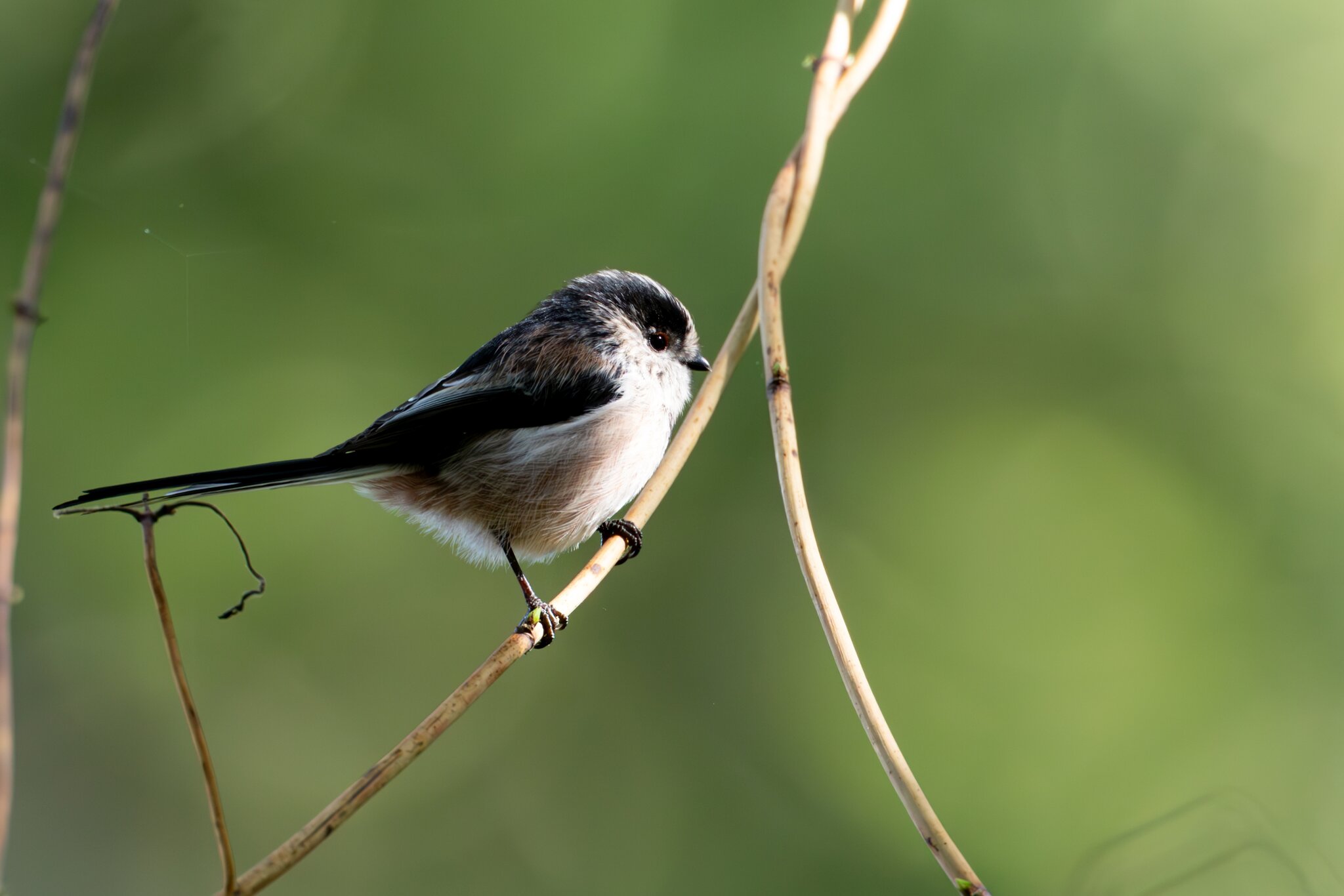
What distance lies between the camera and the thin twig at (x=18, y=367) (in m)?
0.66

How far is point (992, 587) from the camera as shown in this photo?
4.28 m

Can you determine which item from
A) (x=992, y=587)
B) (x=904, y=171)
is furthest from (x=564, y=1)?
(x=992, y=587)

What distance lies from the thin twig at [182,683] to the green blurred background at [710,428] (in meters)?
2.82

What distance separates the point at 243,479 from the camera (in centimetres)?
169

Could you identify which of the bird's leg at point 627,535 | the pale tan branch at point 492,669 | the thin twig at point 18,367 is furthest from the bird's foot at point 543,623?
the thin twig at point 18,367

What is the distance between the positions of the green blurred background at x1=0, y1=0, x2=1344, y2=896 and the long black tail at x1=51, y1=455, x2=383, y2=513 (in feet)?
6.38

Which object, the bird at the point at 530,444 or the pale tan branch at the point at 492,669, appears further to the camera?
the bird at the point at 530,444

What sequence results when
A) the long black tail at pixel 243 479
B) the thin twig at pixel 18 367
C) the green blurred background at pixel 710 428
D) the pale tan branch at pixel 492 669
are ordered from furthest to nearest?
the green blurred background at pixel 710 428 → the long black tail at pixel 243 479 → the pale tan branch at pixel 492 669 → the thin twig at pixel 18 367

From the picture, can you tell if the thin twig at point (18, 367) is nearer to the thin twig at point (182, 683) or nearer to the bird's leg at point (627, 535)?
the thin twig at point (182, 683)

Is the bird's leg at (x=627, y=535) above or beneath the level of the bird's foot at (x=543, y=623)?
above

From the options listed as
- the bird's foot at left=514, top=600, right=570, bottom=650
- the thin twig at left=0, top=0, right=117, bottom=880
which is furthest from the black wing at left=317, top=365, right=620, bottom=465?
the thin twig at left=0, top=0, right=117, bottom=880

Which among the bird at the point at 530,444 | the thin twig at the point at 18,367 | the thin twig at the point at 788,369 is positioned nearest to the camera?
the thin twig at the point at 18,367

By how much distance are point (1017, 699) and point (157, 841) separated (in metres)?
3.70

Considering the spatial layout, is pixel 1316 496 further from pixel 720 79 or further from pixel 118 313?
pixel 118 313
